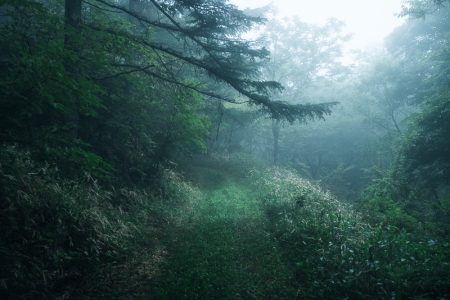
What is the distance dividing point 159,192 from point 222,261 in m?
5.46

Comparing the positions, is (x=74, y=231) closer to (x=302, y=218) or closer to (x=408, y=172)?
(x=302, y=218)

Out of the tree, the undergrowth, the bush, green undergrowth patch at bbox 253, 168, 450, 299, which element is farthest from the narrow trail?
the tree

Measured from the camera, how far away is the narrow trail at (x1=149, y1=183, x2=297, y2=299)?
173 inches

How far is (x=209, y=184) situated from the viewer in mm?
15586

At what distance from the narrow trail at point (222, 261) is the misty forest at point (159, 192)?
4cm

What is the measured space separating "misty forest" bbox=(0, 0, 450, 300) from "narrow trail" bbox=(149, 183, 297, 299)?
45mm

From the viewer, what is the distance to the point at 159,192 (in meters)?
10.0

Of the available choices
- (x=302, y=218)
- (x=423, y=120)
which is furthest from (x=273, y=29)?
(x=302, y=218)

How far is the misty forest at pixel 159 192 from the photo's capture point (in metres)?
3.88

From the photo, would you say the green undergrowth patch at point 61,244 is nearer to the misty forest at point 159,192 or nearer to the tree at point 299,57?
the misty forest at point 159,192

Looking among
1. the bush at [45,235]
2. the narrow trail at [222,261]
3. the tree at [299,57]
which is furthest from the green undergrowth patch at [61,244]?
the tree at [299,57]

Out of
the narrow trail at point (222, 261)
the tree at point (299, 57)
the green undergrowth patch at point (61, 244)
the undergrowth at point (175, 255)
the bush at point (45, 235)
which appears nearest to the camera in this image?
the bush at point (45, 235)

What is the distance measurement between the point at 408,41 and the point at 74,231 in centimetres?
3478

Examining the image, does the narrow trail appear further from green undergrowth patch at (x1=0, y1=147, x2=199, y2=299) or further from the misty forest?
green undergrowth patch at (x1=0, y1=147, x2=199, y2=299)
